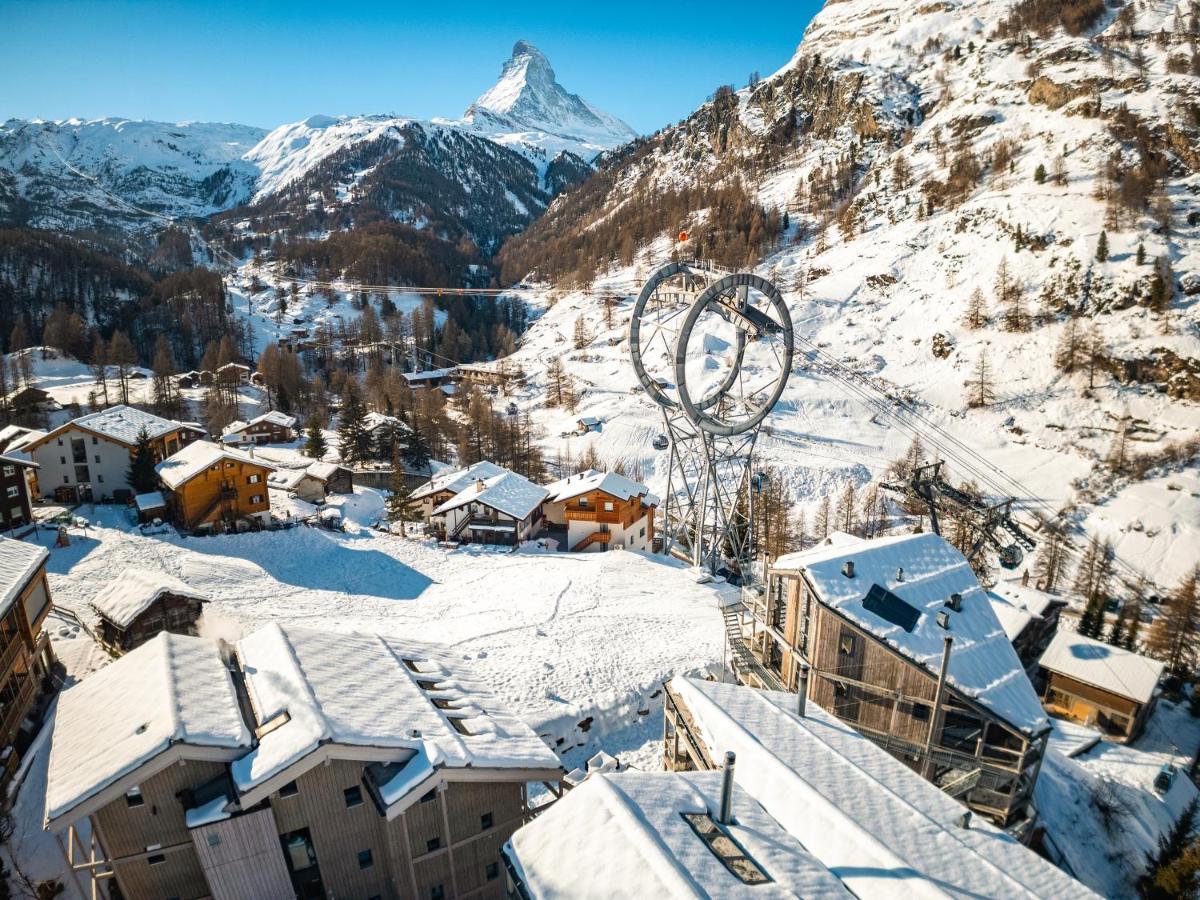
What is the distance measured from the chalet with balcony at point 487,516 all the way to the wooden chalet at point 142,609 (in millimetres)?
16856

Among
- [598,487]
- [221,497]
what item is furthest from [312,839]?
[221,497]

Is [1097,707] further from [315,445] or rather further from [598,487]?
[315,445]

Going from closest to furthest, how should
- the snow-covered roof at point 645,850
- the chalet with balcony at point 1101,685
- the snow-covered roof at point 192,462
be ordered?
the snow-covered roof at point 645,850 → the chalet with balcony at point 1101,685 → the snow-covered roof at point 192,462

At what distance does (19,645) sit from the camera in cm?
1834

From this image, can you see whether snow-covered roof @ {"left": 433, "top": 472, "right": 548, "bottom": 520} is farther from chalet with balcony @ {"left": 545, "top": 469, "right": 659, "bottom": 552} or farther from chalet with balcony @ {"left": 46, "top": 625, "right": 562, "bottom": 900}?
chalet with balcony @ {"left": 46, "top": 625, "right": 562, "bottom": 900}

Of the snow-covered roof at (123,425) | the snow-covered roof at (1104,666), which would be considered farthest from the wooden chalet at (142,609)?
the snow-covered roof at (1104,666)

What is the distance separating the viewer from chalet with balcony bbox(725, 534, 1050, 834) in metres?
16.0

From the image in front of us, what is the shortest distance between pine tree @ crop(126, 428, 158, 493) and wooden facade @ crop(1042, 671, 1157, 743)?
172 feet

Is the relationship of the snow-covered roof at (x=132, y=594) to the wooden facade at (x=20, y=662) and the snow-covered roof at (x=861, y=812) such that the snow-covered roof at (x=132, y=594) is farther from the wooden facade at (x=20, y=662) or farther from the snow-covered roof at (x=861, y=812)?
the snow-covered roof at (x=861, y=812)

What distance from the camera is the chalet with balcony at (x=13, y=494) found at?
32.2 meters

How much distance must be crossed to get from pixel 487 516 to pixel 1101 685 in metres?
33.1

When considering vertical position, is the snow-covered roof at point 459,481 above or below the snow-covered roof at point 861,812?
below

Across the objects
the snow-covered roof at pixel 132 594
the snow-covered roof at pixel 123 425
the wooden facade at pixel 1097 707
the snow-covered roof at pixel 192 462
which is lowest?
the wooden facade at pixel 1097 707

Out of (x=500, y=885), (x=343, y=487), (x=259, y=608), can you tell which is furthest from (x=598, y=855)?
(x=343, y=487)
